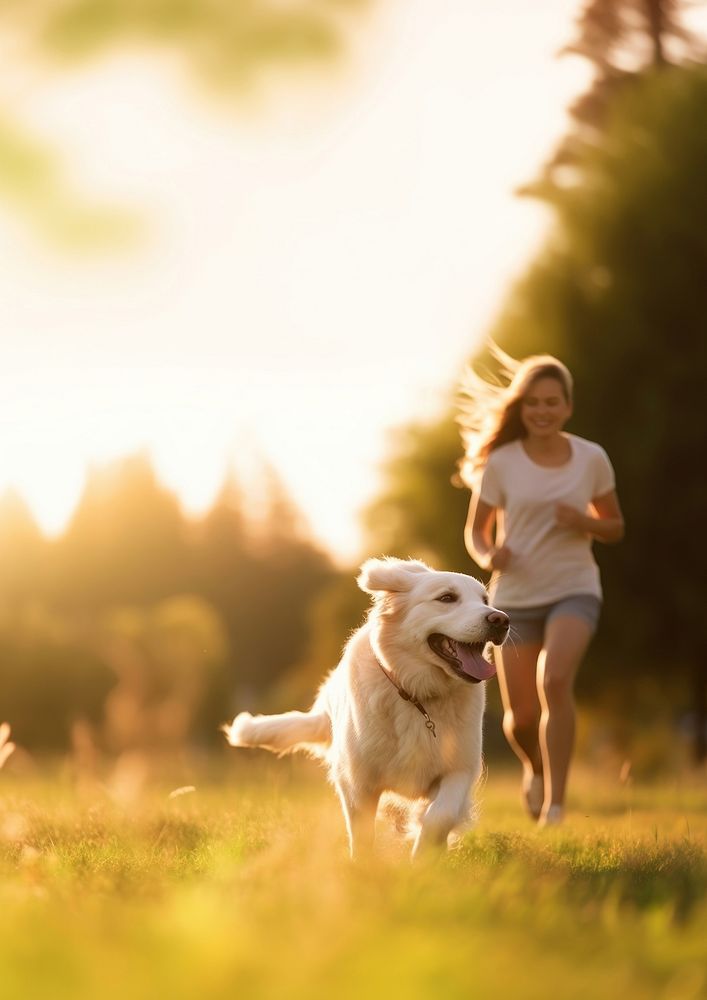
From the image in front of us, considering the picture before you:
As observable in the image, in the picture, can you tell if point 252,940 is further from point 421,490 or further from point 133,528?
point 133,528

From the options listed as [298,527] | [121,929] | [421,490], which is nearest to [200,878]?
[121,929]

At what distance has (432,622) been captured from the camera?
17.8 ft

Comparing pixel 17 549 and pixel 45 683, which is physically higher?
pixel 17 549

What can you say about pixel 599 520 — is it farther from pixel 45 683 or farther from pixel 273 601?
pixel 273 601

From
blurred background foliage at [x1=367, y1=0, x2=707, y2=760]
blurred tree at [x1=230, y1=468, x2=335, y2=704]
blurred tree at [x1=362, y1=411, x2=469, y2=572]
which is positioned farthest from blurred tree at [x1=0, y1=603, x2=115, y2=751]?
blurred tree at [x1=230, y1=468, x2=335, y2=704]

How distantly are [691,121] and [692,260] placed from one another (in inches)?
68.6

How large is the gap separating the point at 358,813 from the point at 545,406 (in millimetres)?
2979

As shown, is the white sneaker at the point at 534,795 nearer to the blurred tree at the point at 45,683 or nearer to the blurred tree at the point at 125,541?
the blurred tree at the point at 45,683

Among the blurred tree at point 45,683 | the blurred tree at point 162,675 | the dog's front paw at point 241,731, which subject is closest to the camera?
the blurred tree at point 162,675

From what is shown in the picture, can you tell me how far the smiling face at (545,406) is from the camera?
24.4 feet

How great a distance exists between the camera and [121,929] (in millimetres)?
2689

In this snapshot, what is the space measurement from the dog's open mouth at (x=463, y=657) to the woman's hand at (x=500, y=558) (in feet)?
6.55

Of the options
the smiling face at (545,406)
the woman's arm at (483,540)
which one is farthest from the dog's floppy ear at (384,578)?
the smiling face at (545,406)

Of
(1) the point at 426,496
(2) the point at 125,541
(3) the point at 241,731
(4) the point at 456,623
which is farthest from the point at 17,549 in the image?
(4) the point at 456,623
